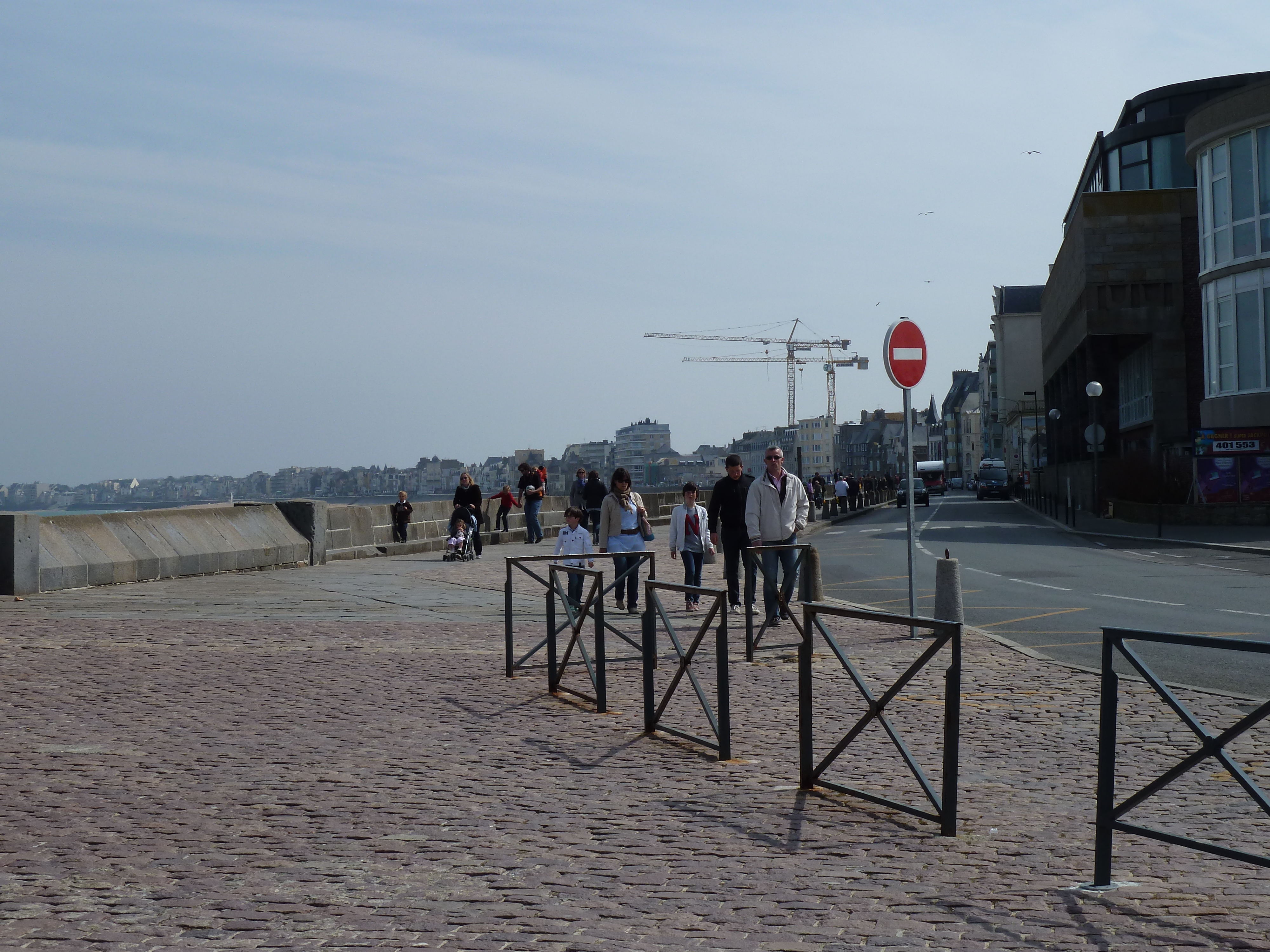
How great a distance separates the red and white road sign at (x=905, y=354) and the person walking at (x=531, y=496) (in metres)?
17.4

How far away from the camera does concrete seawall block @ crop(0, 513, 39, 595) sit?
15.1m

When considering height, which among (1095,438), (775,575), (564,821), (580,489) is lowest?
(564,821)

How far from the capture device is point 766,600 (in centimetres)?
1171

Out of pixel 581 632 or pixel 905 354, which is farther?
pixel 905 354

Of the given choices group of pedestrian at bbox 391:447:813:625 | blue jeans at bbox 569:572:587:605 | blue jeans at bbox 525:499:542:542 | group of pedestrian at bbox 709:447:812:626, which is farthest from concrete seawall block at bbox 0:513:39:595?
blue jeans at bbox 525:499:542:542

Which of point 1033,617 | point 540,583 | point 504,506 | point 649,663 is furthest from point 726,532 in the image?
point 504,506

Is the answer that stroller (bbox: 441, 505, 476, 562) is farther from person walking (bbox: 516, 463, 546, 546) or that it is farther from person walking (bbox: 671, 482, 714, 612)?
person walking (bbox: 671, 482, 714, 612)

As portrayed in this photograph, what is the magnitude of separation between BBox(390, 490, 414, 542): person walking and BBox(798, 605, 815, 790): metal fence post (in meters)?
21.9

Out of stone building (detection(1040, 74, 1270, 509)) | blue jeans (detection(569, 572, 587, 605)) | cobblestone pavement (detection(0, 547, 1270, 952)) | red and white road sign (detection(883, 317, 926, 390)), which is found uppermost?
stone building (detection(1040, 74, 1270, 509))

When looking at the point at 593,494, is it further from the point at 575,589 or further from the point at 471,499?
the point at 575,589

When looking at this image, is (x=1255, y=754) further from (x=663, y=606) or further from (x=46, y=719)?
(x=46, y=719)

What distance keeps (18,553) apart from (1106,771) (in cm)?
1399

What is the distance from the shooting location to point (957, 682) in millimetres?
5301

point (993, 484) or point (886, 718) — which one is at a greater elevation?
point (993, 484)
